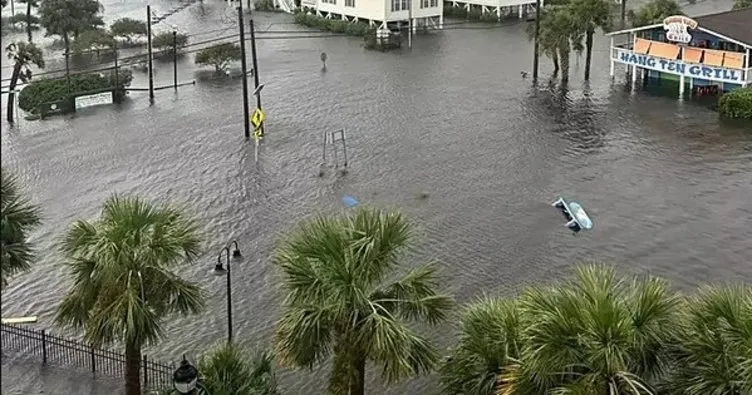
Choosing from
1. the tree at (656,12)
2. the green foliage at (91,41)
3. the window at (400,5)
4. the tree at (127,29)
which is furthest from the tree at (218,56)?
the tree at (656,12)

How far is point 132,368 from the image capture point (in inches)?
653

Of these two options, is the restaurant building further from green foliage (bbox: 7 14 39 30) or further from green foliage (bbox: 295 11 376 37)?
green foliage (bbox: 7 14 39 30)

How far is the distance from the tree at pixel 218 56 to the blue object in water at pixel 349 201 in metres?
22.6

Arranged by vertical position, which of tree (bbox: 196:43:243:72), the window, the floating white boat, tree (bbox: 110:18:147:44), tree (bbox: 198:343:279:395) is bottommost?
the floating white boat

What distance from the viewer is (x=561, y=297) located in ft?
42.5

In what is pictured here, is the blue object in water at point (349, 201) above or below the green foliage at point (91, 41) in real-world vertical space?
below

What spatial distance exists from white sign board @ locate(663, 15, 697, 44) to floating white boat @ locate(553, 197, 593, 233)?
17745mm

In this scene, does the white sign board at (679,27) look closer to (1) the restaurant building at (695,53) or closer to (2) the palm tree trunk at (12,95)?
(1) the restaurant building at (695,53)

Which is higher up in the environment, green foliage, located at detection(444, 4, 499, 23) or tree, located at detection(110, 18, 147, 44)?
green foliage, located at detection(444, 4, 499, 23)

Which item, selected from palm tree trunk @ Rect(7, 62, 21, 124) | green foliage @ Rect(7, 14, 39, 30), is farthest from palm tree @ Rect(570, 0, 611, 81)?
green foliage @ Rect(7, 14, 39, 30)

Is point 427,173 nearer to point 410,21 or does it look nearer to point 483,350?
point 483,350

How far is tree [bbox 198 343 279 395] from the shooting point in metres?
15.2

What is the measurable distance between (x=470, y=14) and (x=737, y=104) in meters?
32.8

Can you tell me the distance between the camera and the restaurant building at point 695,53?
4366 centimetres
